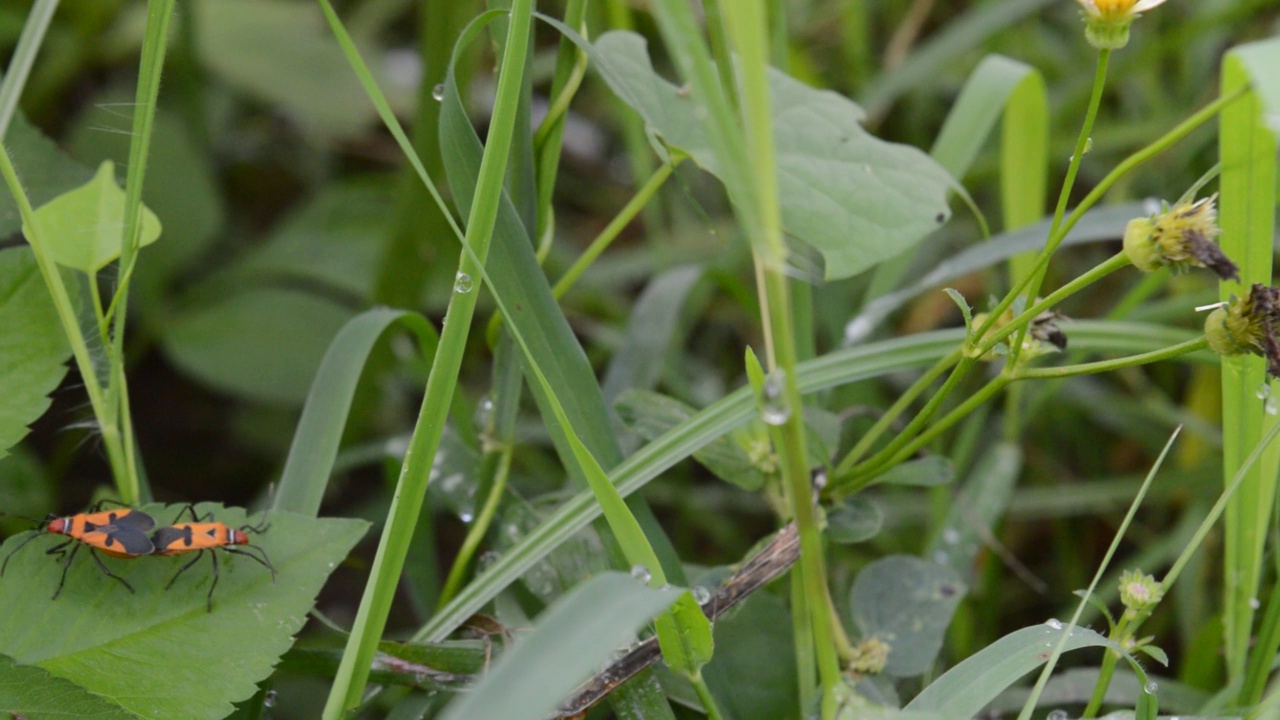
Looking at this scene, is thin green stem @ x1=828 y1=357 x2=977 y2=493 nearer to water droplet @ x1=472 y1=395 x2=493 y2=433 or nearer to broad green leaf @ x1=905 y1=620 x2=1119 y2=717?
broad green leaf @ x1=905 y1=620 x2=1119 y2=717

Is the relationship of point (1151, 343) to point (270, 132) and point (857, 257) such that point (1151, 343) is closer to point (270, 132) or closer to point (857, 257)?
point (857, 257)

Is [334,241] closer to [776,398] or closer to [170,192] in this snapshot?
[170,192]

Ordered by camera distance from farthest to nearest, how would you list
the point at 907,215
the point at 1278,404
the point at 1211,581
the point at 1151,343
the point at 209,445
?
the point at 209,445 < the point at 1211,581 < the point at 1151,343 < the point at 907,215 < the point at 1278,404

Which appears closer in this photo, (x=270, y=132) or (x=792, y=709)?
(x=792, y=709)

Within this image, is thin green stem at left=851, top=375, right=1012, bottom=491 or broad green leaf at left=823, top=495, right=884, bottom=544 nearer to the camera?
thin green stem at left=851, top=375, right=1012, bottom=491

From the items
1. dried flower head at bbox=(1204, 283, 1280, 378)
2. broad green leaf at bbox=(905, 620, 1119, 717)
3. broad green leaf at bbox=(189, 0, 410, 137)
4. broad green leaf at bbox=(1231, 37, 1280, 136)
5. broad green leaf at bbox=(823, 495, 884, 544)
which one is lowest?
broad green leaf at bbox=(905, 620, 1119, 717)

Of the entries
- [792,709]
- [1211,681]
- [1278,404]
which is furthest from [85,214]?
[1211,681]

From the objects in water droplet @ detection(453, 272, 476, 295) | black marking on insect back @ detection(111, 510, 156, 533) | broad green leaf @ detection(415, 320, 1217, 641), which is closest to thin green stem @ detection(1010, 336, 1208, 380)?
broad green leaf @ detection(415, 320, 1217, 641)

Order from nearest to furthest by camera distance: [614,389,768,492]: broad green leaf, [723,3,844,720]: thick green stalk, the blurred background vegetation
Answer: [723,3,844,720]: thick green stalk, [614,389,768,492]: broad green leaf, the blurred background vegetation

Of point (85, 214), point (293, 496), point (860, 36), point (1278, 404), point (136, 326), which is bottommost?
point (293, 496)
